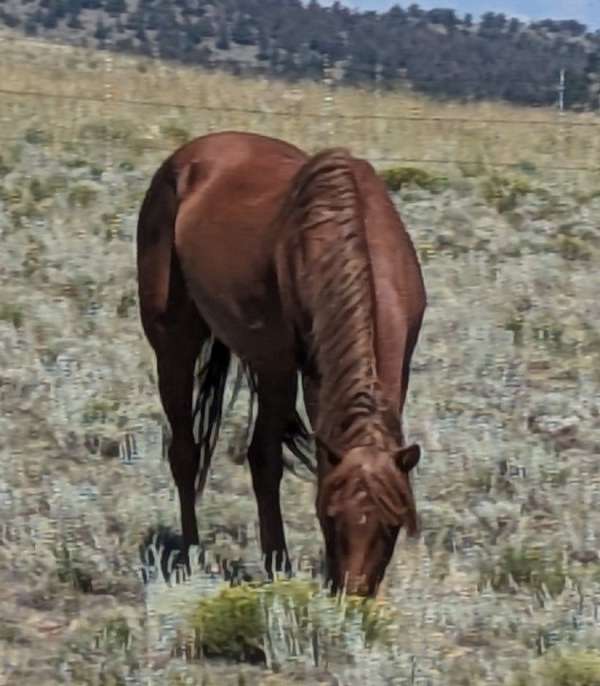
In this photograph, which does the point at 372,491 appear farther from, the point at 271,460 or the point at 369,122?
the point at 369,122

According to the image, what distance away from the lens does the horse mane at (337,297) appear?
14.4 feet

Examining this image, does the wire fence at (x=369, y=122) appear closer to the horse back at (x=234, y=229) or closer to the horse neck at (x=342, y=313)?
the horse back at (x=234, y=229)

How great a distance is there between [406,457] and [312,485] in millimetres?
2286

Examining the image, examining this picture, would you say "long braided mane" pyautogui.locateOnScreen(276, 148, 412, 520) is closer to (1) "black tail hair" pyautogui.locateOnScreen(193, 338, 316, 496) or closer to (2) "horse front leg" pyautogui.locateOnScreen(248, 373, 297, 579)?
(2) "horse front leg" pyautogui.locateOnScreen(248, 373, 297, 579)

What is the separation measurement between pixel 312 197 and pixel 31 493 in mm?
1843

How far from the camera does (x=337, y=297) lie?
15.4 feet

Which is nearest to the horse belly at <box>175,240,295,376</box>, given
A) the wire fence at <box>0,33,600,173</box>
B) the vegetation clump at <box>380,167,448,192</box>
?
the vegetation clump at <box>380,167,448,192</box>

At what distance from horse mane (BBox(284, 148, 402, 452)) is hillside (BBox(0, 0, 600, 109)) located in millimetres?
51897

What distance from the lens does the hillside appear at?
67.4m

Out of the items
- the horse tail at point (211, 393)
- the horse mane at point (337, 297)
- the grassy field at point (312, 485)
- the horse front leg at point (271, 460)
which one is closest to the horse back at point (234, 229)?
the horse front leg at point (271, 460)

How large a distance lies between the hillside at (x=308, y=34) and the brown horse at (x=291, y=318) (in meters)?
50.8

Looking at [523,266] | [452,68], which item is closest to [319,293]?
[523,266]

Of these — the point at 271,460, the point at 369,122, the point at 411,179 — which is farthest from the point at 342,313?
the point at 369,122

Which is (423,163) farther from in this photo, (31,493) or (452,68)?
(452,68)
